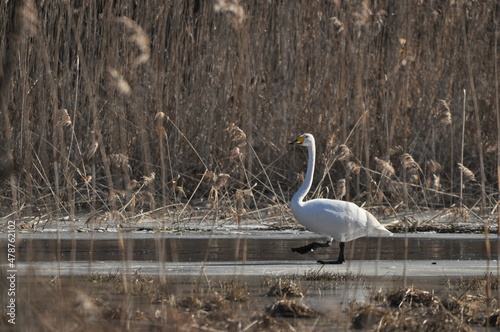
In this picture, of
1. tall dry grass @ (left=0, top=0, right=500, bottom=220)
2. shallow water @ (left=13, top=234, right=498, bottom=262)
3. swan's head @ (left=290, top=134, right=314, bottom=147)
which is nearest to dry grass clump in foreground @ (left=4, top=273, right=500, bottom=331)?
shallow water @ (left=13, top=234, right=498, bottom=262)

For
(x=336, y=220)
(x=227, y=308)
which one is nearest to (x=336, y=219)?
(x=336, y=220)

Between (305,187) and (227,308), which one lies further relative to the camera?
(305,187)

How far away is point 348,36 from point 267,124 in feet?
4.04

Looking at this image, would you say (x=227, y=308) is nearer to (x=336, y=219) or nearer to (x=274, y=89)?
(x=336, y=219)

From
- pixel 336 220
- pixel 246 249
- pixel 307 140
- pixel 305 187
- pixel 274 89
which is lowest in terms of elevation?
pixel 246 249

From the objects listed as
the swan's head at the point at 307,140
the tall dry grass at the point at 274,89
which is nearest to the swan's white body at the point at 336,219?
the swan's head at the point at 307,140

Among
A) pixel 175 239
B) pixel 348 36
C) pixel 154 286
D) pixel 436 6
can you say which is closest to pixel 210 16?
pixel 348 36

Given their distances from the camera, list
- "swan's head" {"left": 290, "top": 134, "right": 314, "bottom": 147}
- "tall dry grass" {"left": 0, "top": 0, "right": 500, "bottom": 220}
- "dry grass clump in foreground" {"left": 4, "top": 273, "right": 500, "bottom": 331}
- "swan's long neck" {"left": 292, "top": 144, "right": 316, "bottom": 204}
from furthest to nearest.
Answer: "tall dry grass" {"left": 0, "top": 0, "right": 500, "bottom": 220}, "swan's head" {"left": 290, "top": 134, "right": 314, "bottom": 147}, "swan's long neck" {"left": 292, "top": 144, "right": 316, "bottom": 204}, "dry grass clump in foreground" {"left": 4, "top": 273, "right": 500, "bottom": 331}

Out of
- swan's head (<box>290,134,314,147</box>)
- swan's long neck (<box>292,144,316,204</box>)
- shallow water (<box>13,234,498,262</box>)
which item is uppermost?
swan's head (<box>290,134,314,147</box>)

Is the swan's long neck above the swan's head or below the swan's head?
below

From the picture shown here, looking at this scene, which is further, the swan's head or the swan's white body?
the swan's head

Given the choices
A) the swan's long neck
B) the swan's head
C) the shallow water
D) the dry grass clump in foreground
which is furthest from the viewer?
the swan's head

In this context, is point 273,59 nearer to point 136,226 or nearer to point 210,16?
point 210,16

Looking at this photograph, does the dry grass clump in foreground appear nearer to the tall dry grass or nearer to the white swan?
the white swan
